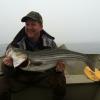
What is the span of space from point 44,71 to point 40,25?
2.55 feet

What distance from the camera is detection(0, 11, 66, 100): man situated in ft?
17.4

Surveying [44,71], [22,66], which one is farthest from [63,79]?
[22,66]

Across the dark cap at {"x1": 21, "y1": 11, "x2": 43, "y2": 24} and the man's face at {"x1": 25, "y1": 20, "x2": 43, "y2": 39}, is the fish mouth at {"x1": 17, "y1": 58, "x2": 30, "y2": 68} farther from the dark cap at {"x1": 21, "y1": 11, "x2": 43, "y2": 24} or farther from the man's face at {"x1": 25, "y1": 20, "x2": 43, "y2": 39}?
the dark cap at {"x1": 21, "y1": 11, "x2": 43, "y2": 24}

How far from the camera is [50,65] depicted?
5.18 m

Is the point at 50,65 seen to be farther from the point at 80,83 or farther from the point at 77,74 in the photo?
the point at 77,74

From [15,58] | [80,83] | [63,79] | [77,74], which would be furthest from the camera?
[77,74]

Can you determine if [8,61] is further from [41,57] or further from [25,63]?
[41,57]

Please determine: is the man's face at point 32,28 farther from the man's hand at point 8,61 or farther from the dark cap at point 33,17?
the man's hand at point 8,61

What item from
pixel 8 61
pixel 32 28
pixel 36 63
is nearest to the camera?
pixel 36 63

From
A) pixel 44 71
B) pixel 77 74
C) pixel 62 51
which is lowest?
pixel 77 74

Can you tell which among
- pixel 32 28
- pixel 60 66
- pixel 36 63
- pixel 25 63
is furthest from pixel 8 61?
pixel 60 66

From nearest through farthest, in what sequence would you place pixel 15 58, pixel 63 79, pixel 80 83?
pixel 15 58 → pixel 63 79 → pixel 80 83

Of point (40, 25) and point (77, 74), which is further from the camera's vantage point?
point (77, 74)

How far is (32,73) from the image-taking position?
548 centimetres
